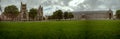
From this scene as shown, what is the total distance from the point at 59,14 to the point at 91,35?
248 ft

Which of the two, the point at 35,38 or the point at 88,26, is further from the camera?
the point at 88,26

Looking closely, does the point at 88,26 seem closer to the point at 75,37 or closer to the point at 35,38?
the point at 75,37

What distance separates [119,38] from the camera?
8578 millimetres

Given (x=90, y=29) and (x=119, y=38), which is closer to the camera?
(x=119, y=38)

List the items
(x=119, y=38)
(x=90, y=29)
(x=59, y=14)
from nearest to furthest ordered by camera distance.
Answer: (x=119, y=38) → (x=90, y=29) → (x=59, y=14)

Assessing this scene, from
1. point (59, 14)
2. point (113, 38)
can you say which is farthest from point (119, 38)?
point (59, 14)

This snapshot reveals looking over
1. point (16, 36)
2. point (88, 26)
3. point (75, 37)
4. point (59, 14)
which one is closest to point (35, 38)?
point (16, 36)

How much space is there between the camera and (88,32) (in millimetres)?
9031

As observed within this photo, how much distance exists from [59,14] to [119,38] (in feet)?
250

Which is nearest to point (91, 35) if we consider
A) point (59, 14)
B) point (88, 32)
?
point (88, 32)

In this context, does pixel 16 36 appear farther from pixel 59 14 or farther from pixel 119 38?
pixel 59 14

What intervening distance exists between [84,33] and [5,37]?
2439 mm

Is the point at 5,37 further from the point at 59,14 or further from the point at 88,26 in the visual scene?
the point at 59,14

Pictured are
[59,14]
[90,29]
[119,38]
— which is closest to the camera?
[119,38]
